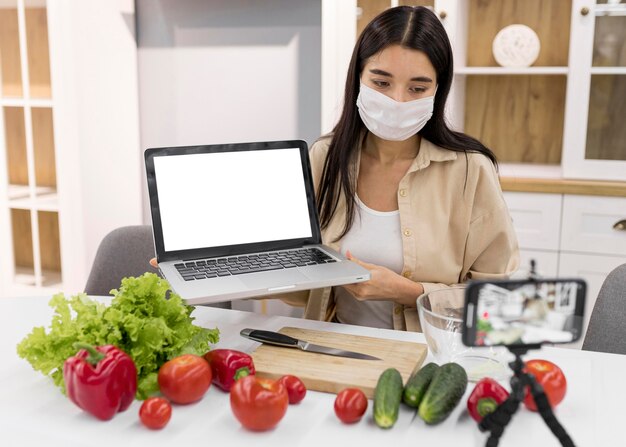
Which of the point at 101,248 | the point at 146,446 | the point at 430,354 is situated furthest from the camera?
the point at 101,248

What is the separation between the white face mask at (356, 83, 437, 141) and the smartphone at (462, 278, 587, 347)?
2.68ft

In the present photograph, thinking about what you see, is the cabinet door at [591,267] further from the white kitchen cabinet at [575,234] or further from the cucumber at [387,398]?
the cucumber at [387,398]

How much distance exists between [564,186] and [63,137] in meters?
2.00

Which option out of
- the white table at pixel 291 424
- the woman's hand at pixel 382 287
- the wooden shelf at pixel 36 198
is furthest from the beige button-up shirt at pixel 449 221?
the wooden shelf at pixel 36 198

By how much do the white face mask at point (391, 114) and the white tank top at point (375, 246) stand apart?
189 mm

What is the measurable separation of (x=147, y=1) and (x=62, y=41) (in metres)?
0.49

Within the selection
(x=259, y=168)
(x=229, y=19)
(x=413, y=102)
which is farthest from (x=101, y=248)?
(x=229, y=19)

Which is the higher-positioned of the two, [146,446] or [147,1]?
[147,1]

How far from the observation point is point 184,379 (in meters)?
1.04

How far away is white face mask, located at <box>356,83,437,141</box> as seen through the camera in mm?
1569

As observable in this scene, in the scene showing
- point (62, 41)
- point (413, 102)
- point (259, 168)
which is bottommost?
point (259, 168)

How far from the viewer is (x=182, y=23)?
3.05 m

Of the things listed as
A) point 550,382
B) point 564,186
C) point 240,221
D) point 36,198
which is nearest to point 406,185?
point 240,221

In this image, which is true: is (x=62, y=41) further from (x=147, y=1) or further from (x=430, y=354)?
(x=430, y=354)
